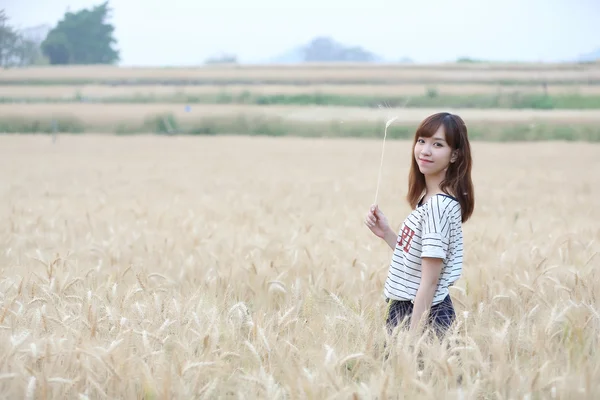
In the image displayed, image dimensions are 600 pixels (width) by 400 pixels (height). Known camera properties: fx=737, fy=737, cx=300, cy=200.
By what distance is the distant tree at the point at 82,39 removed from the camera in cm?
2938

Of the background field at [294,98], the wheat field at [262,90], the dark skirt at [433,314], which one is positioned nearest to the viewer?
the dark skirt at [433,314]

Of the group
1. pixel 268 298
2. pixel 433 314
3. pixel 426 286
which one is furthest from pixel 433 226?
pixel 268 298

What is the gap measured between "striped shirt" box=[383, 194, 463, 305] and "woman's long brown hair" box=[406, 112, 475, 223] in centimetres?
5

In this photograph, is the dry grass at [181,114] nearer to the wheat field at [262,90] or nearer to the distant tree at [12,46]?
the wheat field at [262,90]

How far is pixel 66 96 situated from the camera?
32531mm

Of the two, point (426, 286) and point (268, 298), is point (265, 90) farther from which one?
point (426, 286)

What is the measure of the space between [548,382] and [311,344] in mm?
767

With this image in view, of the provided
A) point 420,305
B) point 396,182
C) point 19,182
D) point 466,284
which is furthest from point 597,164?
point 420,305

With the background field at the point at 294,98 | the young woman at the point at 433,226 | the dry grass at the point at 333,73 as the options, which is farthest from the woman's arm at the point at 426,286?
the dry grass at the point at 333,73

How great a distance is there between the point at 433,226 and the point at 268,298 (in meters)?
0.97

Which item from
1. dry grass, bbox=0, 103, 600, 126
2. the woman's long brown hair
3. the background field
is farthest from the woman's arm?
dry grass, bbox=0, 103, 600, 126

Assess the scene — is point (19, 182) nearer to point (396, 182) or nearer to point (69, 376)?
point (396, 182)

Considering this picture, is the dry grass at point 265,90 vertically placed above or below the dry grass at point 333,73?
below

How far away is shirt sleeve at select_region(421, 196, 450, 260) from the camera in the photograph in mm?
2637
